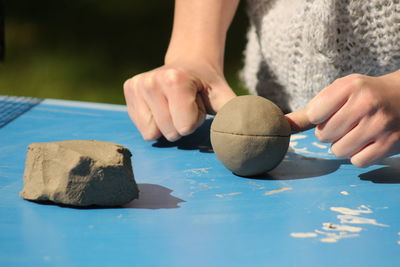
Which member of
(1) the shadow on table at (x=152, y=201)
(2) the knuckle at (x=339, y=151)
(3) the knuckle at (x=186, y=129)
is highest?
(2) the knuckle at (x=339, y=151)

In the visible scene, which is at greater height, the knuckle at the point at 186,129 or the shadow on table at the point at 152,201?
the knuckle at the point at 186,129

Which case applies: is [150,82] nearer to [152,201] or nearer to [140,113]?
[140,113]

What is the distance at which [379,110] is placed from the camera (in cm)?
81

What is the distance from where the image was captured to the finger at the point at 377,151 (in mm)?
820

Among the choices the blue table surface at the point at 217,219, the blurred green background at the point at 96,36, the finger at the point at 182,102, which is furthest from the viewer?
the blurred green background at the point at 96,36

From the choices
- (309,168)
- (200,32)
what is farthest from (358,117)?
(200,32)

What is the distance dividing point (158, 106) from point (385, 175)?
0.39 meters

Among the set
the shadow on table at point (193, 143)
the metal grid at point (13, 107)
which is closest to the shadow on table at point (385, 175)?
the shadow on table at point (193, 143)

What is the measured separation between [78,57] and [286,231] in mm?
2266

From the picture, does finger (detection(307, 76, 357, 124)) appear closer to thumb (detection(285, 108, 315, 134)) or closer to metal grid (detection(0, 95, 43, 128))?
thumb (detection(285, 108, 315, 134))

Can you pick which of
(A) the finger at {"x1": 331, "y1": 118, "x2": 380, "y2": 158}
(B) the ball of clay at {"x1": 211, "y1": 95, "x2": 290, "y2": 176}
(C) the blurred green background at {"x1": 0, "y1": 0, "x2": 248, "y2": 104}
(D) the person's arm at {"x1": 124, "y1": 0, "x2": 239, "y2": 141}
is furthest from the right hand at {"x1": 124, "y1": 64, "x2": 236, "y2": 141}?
(C) the blurred green background at {"x1": 0, "y1": 0, "x2": 248, "y2": 104}

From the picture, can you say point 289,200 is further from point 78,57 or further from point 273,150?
point 78,57

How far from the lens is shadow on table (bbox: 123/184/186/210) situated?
2.32ft

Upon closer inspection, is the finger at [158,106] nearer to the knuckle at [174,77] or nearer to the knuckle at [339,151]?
the knuckle at [174,77]
